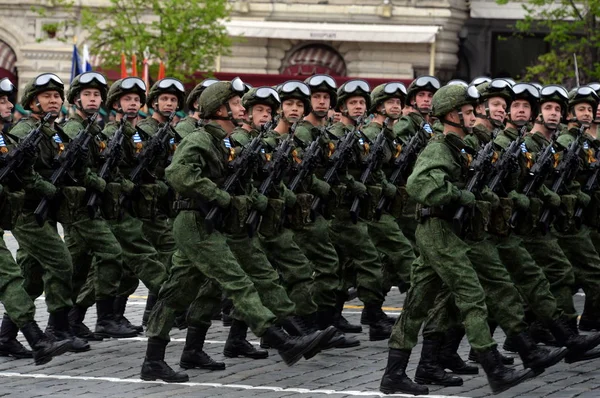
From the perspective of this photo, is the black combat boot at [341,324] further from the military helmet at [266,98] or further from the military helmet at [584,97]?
the military helmet at [584,97]

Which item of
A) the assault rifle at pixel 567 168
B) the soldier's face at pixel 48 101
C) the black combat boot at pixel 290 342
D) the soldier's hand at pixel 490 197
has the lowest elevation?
the black combat boot at pixel 290 342

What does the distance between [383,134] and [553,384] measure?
11.6 feet

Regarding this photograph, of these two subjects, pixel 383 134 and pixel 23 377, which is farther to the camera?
pixel 383 134

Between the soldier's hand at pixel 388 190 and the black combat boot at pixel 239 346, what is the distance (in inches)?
83.5

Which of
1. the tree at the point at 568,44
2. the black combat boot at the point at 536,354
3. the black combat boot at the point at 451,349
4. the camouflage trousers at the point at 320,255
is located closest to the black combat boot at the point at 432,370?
the black combat boot at the point at 451,349

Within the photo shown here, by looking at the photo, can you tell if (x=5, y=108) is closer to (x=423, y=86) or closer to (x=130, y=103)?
(x=130, y=103)

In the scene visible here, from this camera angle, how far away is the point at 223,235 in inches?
428

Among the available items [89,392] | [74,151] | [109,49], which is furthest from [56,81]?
[109,49]

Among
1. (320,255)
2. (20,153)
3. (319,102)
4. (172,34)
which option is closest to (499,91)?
(319,102)

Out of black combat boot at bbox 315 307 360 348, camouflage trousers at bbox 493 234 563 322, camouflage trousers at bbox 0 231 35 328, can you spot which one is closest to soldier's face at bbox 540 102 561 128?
camouflage trousers at bbox 493 234 563 322

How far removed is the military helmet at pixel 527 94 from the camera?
39.2 feet

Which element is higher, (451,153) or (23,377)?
(451,153)

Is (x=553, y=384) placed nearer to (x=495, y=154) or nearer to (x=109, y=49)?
(x=495, y=154)

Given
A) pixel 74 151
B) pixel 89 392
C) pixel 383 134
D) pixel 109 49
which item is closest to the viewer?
pixel 89 392
